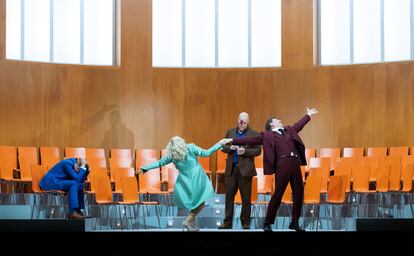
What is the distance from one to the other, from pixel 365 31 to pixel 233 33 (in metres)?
2.24

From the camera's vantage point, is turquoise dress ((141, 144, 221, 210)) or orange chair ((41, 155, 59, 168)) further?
orange chair ((41, 155, 59, 168))

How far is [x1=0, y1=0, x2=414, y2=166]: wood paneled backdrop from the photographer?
1392 centimetres

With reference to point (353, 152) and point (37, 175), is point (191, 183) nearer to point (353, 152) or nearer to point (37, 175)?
point (37, 175)

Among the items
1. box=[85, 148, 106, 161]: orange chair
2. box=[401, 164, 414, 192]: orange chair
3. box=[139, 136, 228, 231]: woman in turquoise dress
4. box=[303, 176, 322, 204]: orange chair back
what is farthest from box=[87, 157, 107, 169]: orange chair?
box=[401, 164, 414, 192]: orange chair

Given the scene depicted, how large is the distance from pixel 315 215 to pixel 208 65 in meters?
5.37

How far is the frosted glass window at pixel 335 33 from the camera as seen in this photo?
47.9ft

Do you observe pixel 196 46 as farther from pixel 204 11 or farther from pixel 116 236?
pixel 116 236

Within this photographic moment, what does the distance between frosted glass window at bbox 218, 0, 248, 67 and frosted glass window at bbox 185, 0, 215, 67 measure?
15 cm

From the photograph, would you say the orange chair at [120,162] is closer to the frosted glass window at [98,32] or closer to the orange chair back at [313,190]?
the frosted glass window at [98,32]

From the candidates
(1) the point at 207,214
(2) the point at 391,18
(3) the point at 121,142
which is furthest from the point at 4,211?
(2) the point at 391,18

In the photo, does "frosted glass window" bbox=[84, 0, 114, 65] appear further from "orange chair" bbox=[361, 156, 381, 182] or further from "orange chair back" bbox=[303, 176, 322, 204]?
"orange chair back" bbox=[303, 176, 322, 204]

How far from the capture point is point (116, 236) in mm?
8438

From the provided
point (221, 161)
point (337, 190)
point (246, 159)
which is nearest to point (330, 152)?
point (221, 161)

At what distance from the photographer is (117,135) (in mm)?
14250
